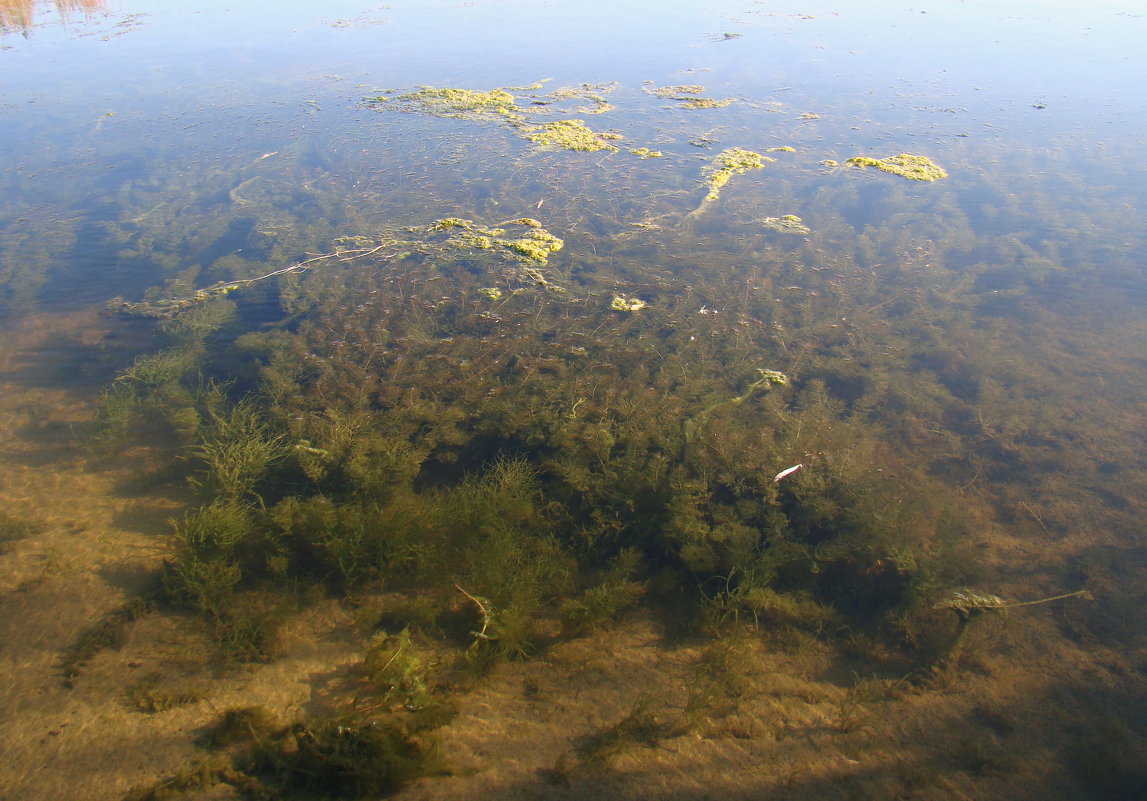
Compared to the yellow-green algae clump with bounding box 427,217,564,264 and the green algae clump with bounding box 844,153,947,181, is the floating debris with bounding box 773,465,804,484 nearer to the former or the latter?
the yellow-green algae clump with bounding box 427,217,564,264

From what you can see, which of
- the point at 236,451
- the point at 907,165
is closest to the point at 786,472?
the point at 236,451

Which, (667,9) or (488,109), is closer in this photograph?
(488,109)

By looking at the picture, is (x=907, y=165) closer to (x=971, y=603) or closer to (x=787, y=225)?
(x=787, y=225)

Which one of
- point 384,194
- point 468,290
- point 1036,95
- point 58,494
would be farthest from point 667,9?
point 58,494

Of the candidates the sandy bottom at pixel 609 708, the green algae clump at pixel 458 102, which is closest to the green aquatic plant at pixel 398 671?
the sandy bottom at pixel 609 708

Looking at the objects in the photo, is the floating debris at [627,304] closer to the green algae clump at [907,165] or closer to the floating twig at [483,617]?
the floating twig at [483,617]

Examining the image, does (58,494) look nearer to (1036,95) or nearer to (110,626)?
(110,626)

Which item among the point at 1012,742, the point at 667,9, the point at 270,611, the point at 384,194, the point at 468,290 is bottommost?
the point at 1012,742
